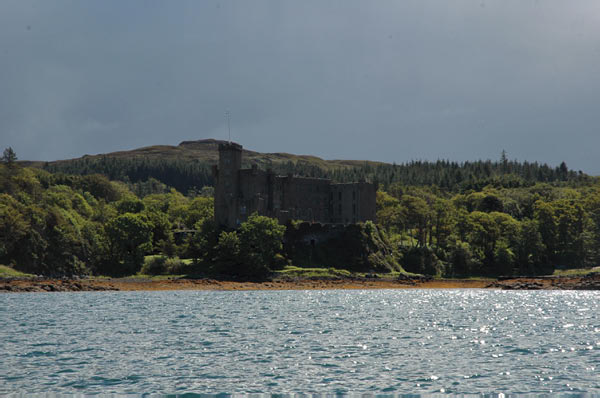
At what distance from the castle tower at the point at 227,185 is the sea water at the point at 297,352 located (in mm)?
69959

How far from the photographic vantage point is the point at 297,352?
1284 inches

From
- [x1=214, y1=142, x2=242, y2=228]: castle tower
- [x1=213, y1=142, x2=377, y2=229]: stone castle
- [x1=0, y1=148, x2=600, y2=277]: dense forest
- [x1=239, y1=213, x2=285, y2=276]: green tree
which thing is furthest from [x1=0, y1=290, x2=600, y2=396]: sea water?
[x1=213, y1=142, x2=377, y2=229]: stone castle

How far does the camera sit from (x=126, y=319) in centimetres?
4959

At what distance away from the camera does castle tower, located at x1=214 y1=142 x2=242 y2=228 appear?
128000mm

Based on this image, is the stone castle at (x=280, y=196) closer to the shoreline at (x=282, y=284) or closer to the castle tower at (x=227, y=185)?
the castle tower at (x=227, y=185)

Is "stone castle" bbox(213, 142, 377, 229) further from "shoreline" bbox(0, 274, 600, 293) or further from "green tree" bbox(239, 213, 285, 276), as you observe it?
"shoreline" bbox(0, 274, 600, 293)

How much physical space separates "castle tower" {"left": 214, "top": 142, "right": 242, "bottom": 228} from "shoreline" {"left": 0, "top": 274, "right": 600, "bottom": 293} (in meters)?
23.6

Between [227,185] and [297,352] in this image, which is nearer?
[297,352]

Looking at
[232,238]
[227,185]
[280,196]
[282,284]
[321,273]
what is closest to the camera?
[282,284]

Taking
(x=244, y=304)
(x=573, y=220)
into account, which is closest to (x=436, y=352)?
(x=244, y=304)

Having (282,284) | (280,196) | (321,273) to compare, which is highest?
(280,196)

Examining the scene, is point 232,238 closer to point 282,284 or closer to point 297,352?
point 282,284

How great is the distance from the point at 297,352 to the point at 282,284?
76134 mm

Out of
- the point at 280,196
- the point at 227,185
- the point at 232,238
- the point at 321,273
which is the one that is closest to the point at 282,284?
the point at 321,273
